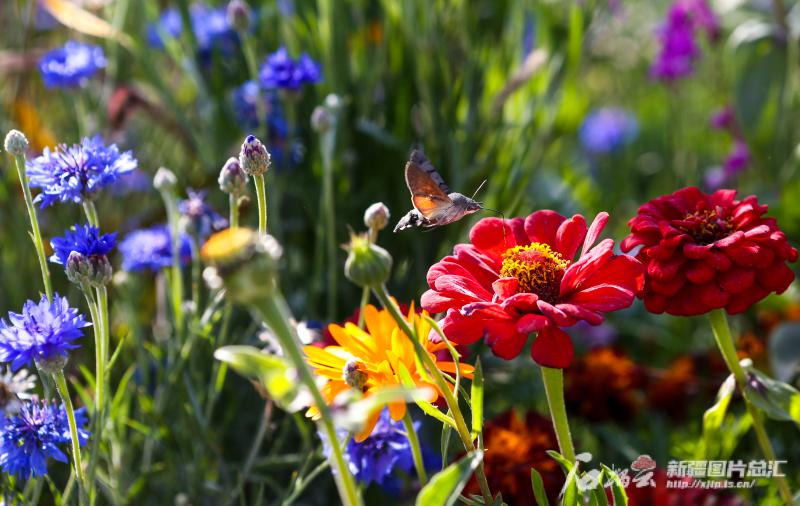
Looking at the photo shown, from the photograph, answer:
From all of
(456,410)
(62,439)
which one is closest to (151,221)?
(62,439)

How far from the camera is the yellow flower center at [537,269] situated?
43cm

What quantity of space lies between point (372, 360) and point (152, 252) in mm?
351

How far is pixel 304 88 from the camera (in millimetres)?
884

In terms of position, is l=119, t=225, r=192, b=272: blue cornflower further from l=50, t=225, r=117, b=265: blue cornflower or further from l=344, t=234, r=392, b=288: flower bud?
l=344, t=234, r=392, b=288: flower bud

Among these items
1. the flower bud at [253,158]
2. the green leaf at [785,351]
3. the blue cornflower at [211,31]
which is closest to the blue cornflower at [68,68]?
the blue cornflower at [211,31]

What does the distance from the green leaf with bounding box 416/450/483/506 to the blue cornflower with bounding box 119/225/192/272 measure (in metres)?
0.43

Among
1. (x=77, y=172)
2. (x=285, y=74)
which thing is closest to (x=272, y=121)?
(x=285, y=74)

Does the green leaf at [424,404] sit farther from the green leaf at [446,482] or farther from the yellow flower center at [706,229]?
the yellow flower center at [706,229]

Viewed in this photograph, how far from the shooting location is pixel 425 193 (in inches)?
18.5

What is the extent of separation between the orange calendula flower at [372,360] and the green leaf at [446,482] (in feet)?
0.21

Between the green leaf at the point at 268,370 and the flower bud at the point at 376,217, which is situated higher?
the flower bud at the point at 376,217

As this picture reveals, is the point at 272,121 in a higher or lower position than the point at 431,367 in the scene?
higher

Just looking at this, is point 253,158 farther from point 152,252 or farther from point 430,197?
point 152,252

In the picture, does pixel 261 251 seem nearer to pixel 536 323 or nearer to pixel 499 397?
pixel 536 323
